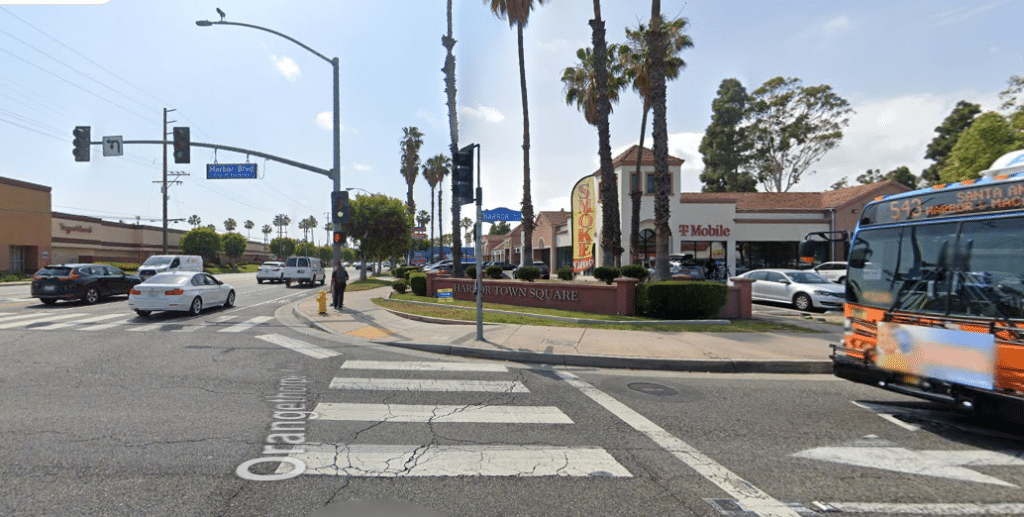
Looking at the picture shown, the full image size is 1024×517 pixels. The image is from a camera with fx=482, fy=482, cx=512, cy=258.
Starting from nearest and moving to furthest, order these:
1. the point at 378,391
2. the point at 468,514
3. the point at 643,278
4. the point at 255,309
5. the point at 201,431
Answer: the point at 468,514 → the point at 201,431 → the point at 378,391 → the point at 643,278 → the point at 255,309

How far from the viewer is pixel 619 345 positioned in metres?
9.05

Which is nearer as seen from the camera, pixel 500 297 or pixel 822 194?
pixel 500 297

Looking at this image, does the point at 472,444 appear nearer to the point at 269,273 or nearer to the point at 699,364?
the point at 699,364

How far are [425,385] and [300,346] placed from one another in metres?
4.00

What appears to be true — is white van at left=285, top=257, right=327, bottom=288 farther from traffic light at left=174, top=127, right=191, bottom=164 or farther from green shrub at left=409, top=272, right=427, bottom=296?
traffic light at left=174, top=127, right=191, bottom=164

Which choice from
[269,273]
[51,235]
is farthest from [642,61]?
[51,235]

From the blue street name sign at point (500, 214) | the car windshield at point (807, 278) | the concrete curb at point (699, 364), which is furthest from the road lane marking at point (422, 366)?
the car windshield at point (807, 278)

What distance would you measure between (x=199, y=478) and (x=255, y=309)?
14820 millimetres

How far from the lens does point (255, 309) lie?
659 inches

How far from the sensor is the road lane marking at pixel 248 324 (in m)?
11.3

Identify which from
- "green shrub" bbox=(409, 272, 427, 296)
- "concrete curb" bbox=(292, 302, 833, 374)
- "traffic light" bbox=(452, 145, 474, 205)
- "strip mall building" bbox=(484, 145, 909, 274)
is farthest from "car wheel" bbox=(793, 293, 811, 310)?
"strip mall building" bbox=(484, 145, 909, 274)

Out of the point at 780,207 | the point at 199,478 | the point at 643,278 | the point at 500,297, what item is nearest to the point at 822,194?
the point at 780,207

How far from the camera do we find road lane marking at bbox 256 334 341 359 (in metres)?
8.36

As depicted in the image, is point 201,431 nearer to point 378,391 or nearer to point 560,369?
point 378,391
